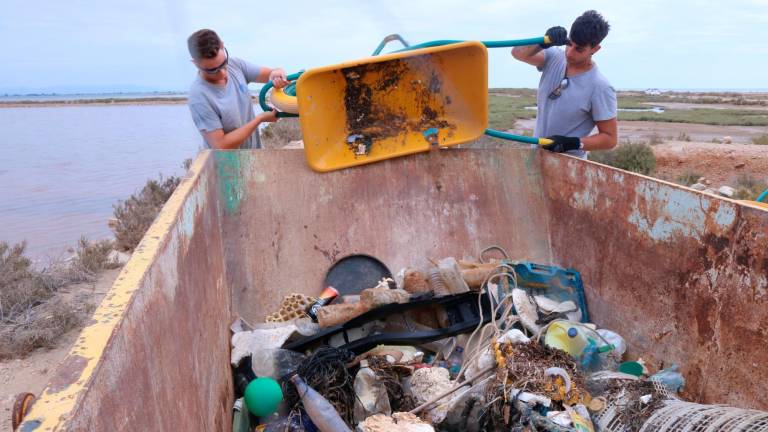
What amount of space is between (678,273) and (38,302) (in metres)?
4.67

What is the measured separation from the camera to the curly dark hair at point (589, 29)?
312cm

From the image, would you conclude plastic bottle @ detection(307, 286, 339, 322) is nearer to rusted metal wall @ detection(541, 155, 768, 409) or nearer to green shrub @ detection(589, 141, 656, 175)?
rusted metal wall @ detection(541, 155, 768, 409)

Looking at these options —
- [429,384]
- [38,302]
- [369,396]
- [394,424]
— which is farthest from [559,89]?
[38,302]

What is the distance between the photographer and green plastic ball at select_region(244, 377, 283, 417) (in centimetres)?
227

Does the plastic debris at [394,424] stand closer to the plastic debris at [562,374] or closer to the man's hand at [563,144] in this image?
the plastic debris at [562,374]

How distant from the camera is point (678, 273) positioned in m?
2.37

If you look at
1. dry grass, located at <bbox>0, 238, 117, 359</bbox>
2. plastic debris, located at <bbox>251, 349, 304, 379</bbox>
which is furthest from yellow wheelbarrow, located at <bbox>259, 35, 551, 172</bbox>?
dry grass, located at <bbox>0, 238, 117, 359</bbox>

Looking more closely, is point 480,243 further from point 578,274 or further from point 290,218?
point 290,218

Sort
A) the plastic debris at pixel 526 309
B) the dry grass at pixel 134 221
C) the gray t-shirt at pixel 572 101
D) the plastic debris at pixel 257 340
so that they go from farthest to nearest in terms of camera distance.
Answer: the dry grass at pixel 134 221
the gray t-shirt at pixel 572 101
the plastic debris at pixel 526 309
the plastic debris at pixel 257 340

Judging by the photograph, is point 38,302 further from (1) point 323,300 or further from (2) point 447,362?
(2) point 447,362

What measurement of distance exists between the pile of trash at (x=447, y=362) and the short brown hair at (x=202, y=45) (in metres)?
1.46

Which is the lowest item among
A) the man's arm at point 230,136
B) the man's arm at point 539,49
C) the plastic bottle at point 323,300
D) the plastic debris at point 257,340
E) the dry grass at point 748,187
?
the dry grass at point 748,187

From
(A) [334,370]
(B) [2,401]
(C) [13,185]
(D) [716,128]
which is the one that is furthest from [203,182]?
(D) [716,128]

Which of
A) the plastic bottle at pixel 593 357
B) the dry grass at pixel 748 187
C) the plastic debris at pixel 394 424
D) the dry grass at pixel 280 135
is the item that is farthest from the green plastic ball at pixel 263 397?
the dry grass at pixel 280 135
